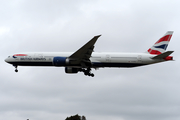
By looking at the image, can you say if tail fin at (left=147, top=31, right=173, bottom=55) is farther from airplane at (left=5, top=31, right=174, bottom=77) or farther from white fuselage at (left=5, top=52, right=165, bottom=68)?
white fuselage at (left=5, top=52, right=165, bottom=68)

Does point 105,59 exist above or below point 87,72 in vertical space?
above

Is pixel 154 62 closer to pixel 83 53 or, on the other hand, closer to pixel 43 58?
pixel 83 53

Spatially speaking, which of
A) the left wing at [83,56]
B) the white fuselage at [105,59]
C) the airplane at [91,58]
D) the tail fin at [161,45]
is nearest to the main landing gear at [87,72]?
the airplane at [91,58]

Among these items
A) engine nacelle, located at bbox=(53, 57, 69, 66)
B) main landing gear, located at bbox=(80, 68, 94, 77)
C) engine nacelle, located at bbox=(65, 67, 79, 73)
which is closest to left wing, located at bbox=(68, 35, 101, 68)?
engine nacelle, located at bbox=(53, 57, 69, 66)

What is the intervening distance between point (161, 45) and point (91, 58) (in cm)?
1264

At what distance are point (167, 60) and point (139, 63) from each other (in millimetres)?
4649

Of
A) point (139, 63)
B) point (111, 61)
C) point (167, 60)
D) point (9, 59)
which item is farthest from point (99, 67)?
point (9, 59)

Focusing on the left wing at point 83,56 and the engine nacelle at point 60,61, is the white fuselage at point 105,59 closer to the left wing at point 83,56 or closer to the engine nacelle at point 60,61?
the engine nacelle at point 60,61

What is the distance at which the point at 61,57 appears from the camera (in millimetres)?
59906

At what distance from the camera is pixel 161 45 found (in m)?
63.0

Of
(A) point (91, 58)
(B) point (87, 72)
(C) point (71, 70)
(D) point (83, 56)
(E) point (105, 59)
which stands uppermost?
(A) point (91, 58)

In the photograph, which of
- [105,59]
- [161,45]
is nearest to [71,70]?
[105,59]

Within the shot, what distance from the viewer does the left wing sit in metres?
58.0

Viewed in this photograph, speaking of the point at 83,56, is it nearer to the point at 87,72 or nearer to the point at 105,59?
the point at 105,59
